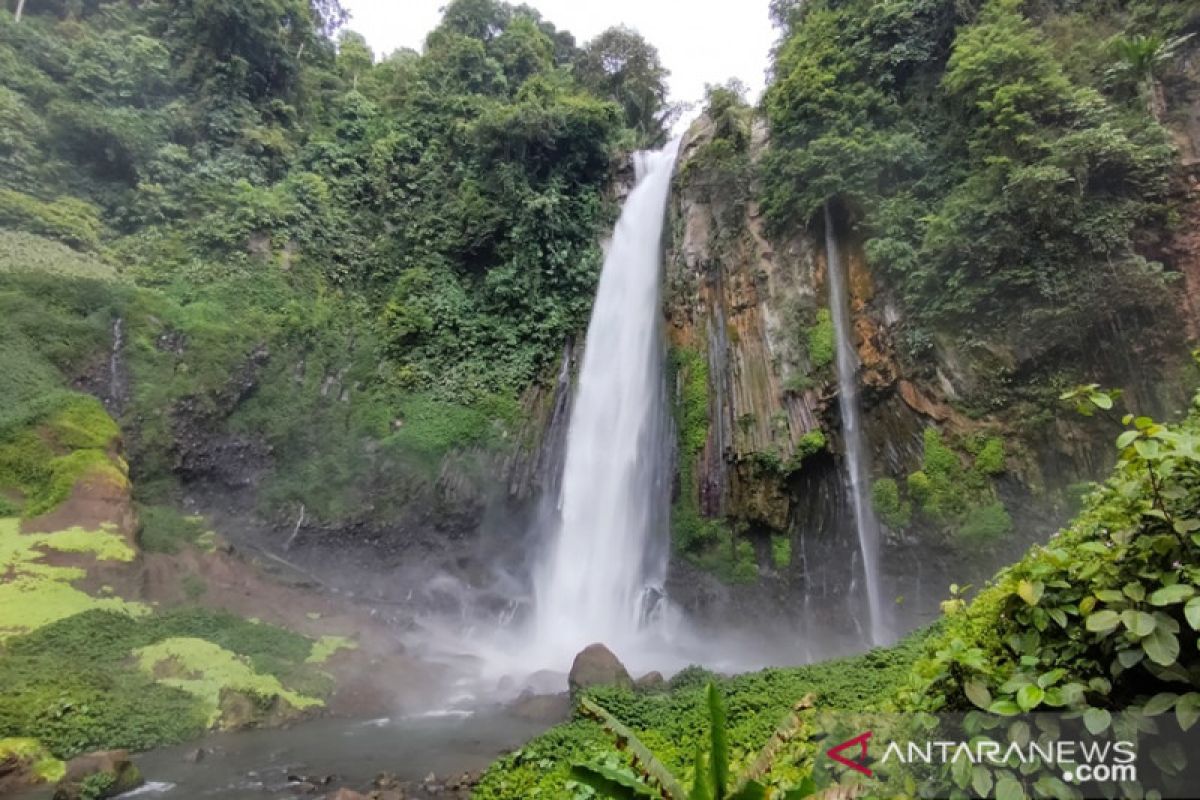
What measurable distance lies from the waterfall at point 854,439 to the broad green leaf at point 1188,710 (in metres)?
11.6

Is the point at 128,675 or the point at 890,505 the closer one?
the point at 128,675

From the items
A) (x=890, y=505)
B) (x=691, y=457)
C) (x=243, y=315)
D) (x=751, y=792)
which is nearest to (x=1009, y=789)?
(x=751, y=792)

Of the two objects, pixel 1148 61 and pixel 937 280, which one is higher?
pixel 1148 61

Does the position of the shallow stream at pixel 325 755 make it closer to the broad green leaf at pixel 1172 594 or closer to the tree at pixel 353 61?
the broad green leaf at pixel 1172 594

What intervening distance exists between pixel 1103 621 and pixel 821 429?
1168 cm

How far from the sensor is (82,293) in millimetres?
15398

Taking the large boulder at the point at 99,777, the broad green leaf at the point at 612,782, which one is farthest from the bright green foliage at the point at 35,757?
the broad green leaf at the point at 612,782

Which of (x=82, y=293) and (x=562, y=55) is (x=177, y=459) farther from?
→ (x=562, y=55)

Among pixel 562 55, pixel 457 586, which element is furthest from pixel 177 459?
pixel 562 55

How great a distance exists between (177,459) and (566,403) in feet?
31.8

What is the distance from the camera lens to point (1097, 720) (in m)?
1.71

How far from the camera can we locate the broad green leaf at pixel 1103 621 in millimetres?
1773

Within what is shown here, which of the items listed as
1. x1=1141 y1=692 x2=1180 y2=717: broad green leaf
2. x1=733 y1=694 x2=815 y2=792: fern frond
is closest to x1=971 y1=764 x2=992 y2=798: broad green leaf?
x1=1141 y1=692 x2=1180 y2=717: broad green leaf

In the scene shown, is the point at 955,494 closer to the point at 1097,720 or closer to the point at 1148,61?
the point at 1148,61
